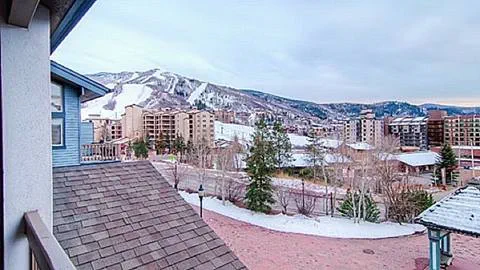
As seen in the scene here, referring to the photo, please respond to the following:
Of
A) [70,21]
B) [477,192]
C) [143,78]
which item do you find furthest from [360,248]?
[143,78]

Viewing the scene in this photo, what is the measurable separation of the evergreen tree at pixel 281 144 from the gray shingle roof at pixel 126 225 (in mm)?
9269

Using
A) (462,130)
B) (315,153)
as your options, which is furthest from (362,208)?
(462,130)

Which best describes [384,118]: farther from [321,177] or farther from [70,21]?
[70,21]

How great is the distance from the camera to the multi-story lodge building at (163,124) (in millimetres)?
21641

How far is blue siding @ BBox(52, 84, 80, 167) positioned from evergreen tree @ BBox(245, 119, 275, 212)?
6478 millimetres

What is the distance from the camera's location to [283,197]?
12039 millimetres

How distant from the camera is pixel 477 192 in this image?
20.2ft

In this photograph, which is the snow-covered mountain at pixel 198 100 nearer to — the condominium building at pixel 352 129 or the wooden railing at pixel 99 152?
the condominium building at pixel 352 129

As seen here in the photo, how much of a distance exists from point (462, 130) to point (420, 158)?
8.15 feet

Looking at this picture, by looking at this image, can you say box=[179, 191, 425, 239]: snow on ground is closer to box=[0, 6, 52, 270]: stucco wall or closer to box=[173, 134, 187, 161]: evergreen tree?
box=[173, 134, 187, 161]: evergreen tree

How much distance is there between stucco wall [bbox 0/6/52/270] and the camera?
1.35 meters

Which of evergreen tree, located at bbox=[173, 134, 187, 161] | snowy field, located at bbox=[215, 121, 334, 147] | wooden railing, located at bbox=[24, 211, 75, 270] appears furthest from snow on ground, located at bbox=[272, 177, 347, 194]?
wooden railing, located at bbox=[24, 211, 75, 270]

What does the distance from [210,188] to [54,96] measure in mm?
8812

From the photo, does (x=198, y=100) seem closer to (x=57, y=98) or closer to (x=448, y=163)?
(x=448, y=163)
